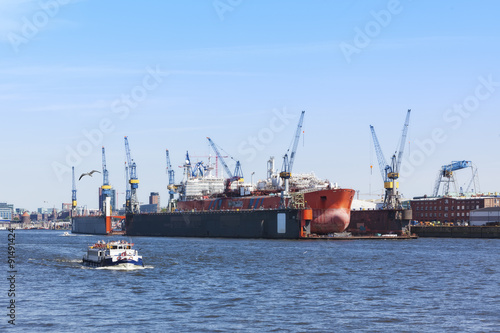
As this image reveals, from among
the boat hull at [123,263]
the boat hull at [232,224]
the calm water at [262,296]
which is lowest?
the calm water at [262,296]

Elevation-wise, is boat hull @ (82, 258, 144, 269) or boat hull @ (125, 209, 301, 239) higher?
boat hull @ (125, 209, 301, 239)

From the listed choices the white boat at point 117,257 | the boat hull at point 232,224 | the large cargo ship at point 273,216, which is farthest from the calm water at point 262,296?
the boat hull at point 232,224

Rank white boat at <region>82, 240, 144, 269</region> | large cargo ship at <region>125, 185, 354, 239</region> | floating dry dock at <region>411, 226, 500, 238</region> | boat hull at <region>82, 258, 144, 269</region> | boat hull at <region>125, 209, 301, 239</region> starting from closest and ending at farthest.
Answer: boat hull at <region>82, 258, 144, 269</region>
white boat at <region>82, 240, 144, 269</region>
large cargo ship at <region>125, 185, 354, 239</region>
boat hull at <region>125, 209, 301, 239</region>
floating dry dock at <region>411, 226, 500, 238</region>

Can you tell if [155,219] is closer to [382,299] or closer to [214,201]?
[214,201]

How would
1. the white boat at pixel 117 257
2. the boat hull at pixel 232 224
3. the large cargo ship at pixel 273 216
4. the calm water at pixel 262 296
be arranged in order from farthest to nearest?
1. the boat hull at pixel 232 224
2. the large cargo ship at pixel 273 216
3. the white boat at pixel 117 257
4. the calm water at pixel 262 296

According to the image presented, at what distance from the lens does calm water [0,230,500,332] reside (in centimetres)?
4194

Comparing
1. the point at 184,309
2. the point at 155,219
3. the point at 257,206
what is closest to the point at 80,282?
the point at 184,309

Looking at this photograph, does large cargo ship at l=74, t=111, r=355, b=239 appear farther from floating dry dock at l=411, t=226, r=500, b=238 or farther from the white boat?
the white boat

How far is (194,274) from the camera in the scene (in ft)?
228

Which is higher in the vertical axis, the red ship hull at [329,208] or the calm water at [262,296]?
the red ship hull at [329,208]

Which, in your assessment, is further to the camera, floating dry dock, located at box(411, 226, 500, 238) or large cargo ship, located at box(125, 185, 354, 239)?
floating dry dock, located at box(411, 226, 500, 238)

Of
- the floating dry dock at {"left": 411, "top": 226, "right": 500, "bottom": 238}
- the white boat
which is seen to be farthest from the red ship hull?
the white boat

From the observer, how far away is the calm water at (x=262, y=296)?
138 ft

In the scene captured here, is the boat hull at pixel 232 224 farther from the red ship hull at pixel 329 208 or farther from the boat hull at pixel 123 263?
the boat hull at pixel 123 263
